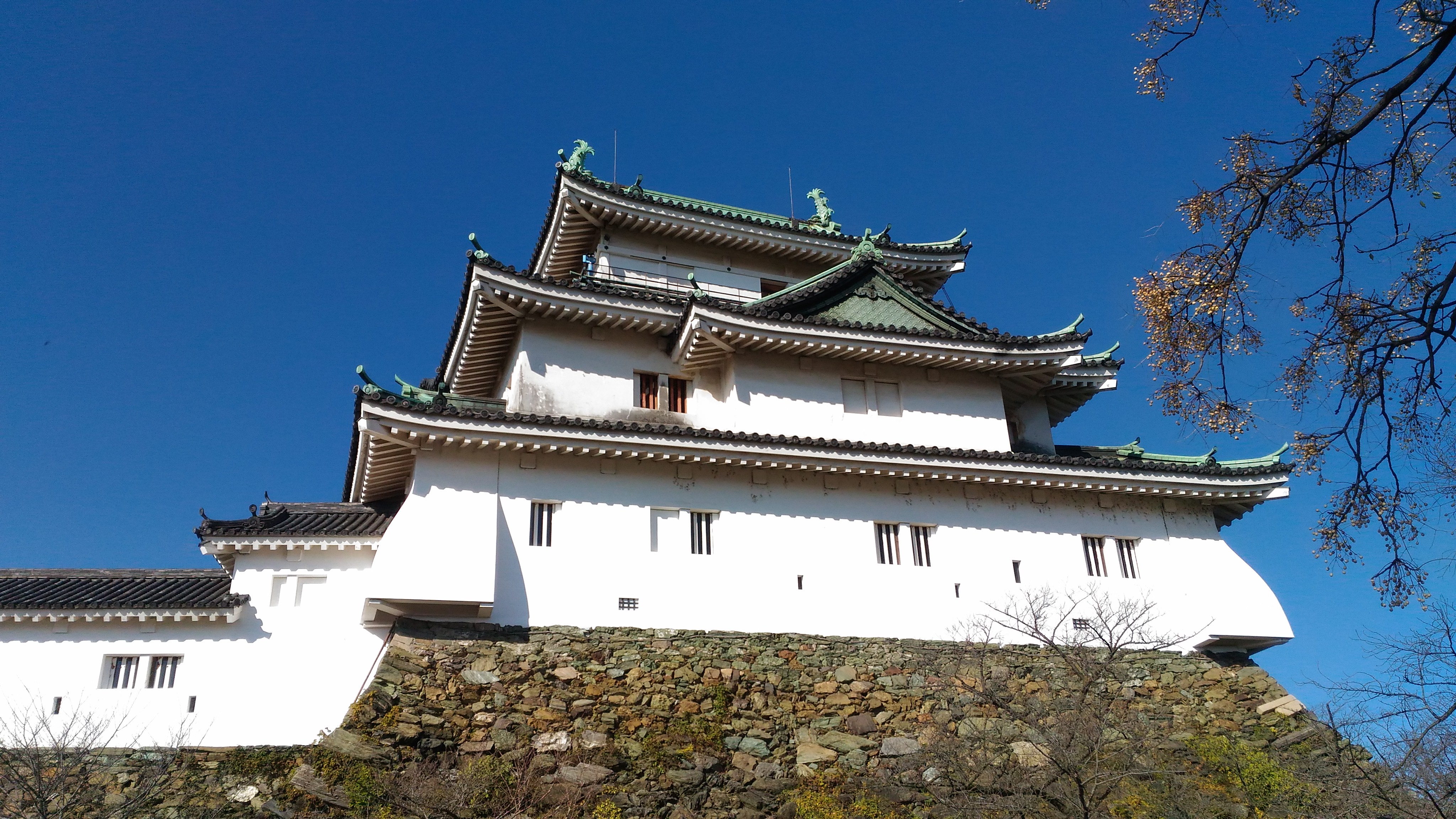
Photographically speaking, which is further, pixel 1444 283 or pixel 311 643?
pixel 311 643

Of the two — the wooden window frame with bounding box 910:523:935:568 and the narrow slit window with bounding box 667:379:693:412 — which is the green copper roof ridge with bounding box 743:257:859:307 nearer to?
the narrow slit window with bounding box 667:379:693:412

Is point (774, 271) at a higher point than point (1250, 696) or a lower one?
higher

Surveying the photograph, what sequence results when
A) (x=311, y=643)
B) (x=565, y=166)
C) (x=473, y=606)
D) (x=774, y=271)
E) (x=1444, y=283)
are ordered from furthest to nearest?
(x=774, y=271), (x=565, y=166), (x=311, y=643), (x=473, y=606), (x=1444, y=283)

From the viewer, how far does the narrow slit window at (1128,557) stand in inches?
720

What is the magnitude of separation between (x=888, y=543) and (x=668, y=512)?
13.0ft

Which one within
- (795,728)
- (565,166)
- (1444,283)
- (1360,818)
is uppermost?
(565,166)

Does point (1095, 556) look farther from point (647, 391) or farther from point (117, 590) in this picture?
point (117, 590)

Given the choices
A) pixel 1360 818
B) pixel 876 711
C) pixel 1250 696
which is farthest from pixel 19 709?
pixel 1250 696

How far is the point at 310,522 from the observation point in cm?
1723

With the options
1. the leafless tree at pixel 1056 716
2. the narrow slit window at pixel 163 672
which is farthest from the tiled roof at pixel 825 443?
the narrow slit window at pixel 163 672

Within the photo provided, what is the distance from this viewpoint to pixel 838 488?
1736 cm

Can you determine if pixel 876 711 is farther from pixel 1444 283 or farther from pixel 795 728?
pixel 1444 283

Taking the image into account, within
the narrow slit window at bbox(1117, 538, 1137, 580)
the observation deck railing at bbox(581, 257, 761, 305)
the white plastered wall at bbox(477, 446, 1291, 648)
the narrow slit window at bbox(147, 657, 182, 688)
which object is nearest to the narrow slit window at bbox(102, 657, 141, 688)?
the narrow slit window at bbox(147, 657, 182, 688)

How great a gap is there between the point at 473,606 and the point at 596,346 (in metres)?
6.22
